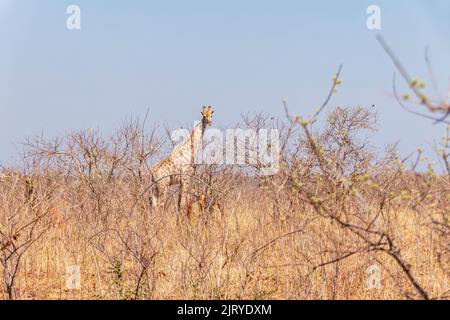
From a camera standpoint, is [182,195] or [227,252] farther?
[182,195]

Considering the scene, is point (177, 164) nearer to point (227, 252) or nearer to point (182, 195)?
point (182, 195)

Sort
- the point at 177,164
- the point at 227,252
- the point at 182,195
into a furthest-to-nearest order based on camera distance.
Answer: the point at 177,164, the point at 182,195, the point at 227,252

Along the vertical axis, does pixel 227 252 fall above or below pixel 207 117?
below

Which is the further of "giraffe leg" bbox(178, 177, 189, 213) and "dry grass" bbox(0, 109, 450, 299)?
"giraffe leg" bbox(178, 177, 189, 213)

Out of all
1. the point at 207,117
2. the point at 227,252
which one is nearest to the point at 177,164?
the point at 207,117

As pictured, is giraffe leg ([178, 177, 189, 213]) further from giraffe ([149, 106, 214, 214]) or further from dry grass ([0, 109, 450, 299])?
dry grass ([0, 109, 450, 299])

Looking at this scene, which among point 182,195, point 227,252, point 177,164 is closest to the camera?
point 227,252

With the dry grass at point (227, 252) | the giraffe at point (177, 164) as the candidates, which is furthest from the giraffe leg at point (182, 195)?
the dry grass at point (227, 252)

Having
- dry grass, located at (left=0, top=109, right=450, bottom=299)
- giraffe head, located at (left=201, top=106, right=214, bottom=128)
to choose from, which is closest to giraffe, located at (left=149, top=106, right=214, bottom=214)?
giraffe head, located at (left=201, top=106, right=214, bottom=128)

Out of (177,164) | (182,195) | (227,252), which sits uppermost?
(177,164)

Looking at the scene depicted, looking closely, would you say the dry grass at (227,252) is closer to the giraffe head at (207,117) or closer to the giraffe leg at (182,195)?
the giraffe leg at (182,195)
